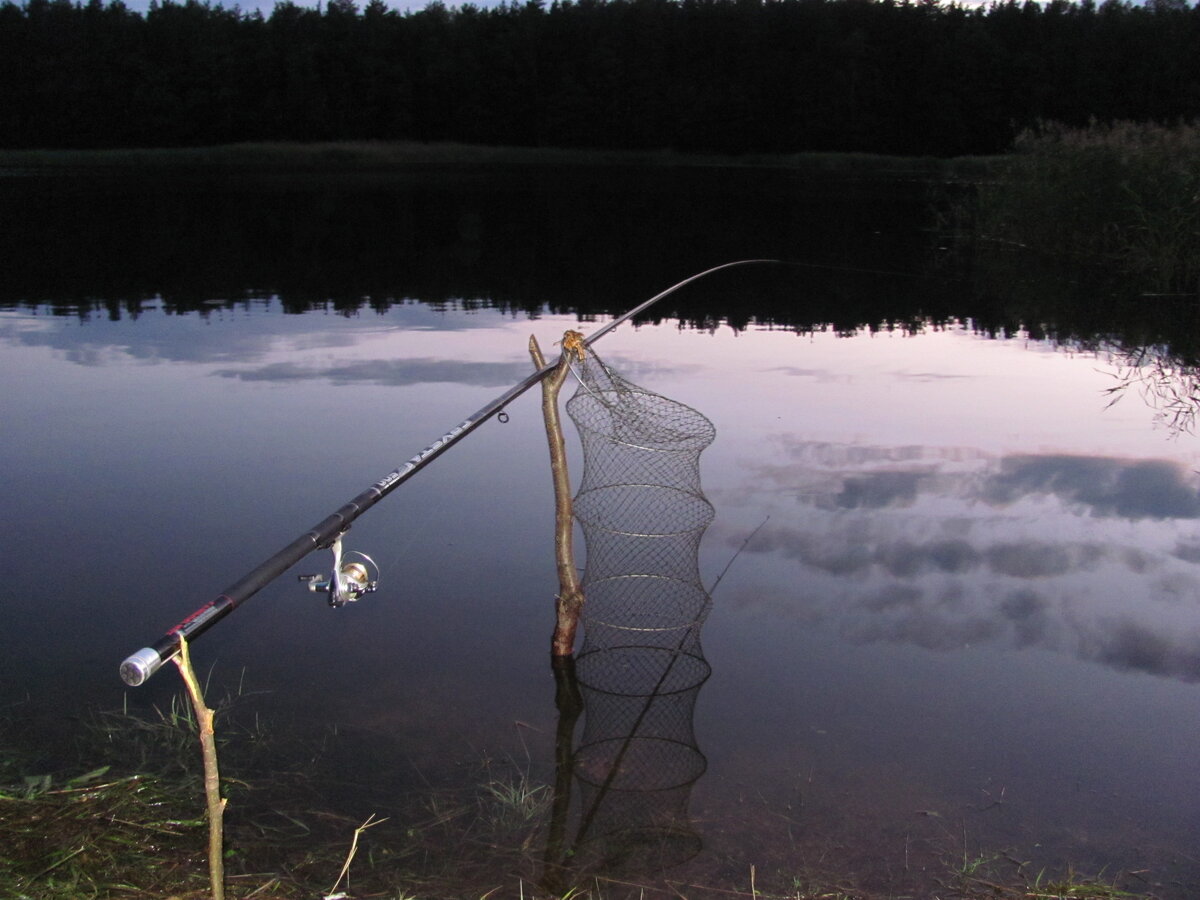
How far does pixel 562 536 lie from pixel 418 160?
49.6 m

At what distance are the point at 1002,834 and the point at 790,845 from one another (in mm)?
649

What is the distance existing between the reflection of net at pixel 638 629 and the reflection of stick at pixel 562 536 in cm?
8

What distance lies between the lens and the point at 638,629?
481 centimetres

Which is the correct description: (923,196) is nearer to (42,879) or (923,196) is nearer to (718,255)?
(718,255)

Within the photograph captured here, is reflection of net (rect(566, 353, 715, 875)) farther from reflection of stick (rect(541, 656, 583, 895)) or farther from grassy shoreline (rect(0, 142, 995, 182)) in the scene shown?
grassy shoreline (rect(0, 142, 995, 182))

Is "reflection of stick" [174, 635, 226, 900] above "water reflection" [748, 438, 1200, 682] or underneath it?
above

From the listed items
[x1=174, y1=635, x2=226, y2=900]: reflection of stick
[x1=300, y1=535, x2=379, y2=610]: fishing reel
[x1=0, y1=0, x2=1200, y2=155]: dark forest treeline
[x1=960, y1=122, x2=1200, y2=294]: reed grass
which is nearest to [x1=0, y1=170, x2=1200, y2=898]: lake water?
[x1=300, y1=535, x2=379, y2=610]: fishing reel

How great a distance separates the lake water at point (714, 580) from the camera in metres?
3.71

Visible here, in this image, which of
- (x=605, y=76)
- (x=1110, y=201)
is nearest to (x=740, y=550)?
(x=1110, y=201)

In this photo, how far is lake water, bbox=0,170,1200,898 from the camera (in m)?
3.71

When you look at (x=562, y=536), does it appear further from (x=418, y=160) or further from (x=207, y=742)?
(x=418, y=160)

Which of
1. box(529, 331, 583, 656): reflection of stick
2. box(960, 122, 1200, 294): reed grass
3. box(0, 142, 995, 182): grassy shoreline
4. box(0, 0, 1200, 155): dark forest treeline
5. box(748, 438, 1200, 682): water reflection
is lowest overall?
box(748, 438, 1200, 682): water reflection

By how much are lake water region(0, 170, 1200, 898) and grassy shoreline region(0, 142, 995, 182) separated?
112 ft

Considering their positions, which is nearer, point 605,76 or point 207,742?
point 207,742
